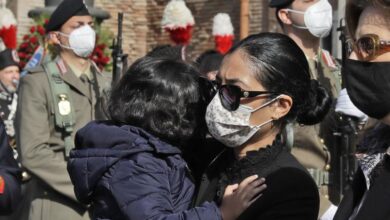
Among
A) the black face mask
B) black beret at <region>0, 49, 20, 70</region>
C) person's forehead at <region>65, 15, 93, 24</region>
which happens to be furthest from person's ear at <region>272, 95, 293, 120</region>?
black beret at <region>0, 49, 20, 70</region>

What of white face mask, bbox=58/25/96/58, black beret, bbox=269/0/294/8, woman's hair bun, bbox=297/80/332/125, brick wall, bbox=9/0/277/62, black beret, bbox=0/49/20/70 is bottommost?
brick wall, bbox=9/0/277/62

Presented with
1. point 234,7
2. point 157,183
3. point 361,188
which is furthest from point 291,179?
point 234,7

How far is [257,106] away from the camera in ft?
9.38

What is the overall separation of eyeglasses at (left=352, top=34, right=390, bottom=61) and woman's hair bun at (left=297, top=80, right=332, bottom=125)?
0.61m

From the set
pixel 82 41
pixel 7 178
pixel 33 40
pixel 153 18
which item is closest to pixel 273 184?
pixel 7 178

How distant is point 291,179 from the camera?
8.89 ft

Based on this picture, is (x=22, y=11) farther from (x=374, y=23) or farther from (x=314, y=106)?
(x=374, y=23)

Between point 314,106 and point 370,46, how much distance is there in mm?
870

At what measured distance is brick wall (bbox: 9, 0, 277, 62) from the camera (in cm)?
1296

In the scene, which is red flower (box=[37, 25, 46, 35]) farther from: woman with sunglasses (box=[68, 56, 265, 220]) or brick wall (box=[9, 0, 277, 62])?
woman with sunglasses (box=[68, 56, 265, 220])

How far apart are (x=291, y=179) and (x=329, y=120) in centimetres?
188

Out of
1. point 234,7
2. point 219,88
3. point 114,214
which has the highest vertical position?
point 219,88

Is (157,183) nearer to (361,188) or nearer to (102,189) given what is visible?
(102,189)

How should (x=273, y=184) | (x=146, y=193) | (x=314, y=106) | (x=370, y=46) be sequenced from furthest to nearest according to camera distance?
(x=314, y=106), (x=146, y=193), (x=273, y=184), (x=370, y=46)
